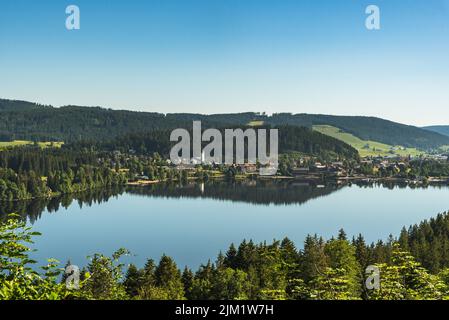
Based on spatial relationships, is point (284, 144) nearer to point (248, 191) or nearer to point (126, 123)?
point (248, 191)

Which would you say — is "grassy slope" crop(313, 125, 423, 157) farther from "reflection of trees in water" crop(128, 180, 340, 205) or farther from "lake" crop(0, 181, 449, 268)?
"lake" crop(0, 181, 449, 268)

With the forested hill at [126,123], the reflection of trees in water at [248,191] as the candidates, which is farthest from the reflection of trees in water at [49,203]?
the forested hill at [126,123]

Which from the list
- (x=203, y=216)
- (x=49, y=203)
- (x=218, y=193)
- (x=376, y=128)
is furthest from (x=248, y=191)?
(x=376, y=128)

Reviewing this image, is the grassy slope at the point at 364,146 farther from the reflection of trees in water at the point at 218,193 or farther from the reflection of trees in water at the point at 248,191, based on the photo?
the reflection of trees in water at the point at 248,191

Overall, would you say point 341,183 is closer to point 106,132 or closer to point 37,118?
point 106,132

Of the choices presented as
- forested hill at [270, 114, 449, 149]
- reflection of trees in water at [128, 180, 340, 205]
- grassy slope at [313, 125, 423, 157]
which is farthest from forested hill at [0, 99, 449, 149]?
reflection of trees in water at [128, 180, 340, 205]
